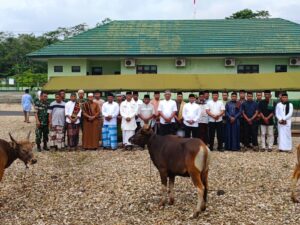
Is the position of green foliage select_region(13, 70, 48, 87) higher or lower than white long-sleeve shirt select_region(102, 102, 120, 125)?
higher

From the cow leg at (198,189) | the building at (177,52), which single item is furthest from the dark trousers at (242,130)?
the building at (177,52)

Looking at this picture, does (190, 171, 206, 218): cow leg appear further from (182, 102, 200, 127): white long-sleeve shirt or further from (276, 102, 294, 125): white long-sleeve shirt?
(276, 102, 294, 125): white long-sleeve shirt

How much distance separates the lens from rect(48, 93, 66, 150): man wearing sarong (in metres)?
13.6

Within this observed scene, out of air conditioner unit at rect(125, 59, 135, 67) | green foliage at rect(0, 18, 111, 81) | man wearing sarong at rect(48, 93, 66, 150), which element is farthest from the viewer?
green foliage at rect(0, 18, 111, 81)

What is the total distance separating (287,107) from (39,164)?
748 centimetres

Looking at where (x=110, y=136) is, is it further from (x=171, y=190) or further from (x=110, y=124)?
(x=171, y=190)

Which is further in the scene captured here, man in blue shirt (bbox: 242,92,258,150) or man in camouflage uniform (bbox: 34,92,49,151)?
man in blue shirt (bbox: 242,92,258,150)

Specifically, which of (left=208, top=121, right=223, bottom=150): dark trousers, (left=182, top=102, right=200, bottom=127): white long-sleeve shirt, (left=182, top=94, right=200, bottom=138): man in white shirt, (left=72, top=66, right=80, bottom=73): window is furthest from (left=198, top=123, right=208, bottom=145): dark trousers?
(left=72, top=66, right=80, bottom=73): window

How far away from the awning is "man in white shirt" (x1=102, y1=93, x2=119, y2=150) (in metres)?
2.38

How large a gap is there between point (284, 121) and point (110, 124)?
5387mm

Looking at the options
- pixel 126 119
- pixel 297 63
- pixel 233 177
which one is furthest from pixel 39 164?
pixel 297 63

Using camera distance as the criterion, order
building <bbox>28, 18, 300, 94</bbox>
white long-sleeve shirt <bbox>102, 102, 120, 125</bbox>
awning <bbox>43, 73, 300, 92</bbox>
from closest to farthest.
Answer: white long-sleeve shirt <bbox>102, 102, 120, 125</bbox> → awning <bbox>43, 73, 300, 92</bbox> → building <bbox>28, 18, 300, 94</bbox>

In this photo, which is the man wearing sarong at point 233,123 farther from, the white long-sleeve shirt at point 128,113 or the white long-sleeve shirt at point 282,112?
the white long-sleeve shirt at point 128,113

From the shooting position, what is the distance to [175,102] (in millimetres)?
13484
